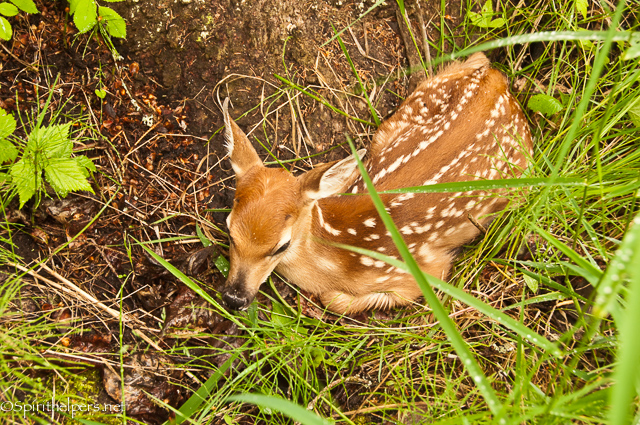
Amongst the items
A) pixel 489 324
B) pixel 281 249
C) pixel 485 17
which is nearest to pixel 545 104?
pixel 485 17

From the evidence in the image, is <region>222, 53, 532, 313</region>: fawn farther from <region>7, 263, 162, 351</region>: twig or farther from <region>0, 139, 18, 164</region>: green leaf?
<region>0, 139, 18, 164</region>: green leaf

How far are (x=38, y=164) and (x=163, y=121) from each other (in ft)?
2.69

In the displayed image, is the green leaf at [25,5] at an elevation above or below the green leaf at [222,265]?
above

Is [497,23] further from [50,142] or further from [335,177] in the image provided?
[50,142]

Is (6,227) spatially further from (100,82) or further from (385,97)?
(385,97)

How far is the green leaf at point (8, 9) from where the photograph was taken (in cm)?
205

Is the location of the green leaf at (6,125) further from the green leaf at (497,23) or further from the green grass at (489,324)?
the green leaf at (497,23)

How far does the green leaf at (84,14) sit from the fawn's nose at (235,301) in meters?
1.59

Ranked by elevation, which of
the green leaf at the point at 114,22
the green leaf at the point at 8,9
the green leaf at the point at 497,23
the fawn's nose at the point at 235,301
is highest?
the green leaf at the point at 8,9

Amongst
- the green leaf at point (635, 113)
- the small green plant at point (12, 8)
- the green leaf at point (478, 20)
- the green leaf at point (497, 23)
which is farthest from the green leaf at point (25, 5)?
the green leaf at point (635, 113)

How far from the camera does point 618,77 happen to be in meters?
2.67

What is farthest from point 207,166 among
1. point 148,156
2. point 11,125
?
point 11,125

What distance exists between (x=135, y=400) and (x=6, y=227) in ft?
3.74

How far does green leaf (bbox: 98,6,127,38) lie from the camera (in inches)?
88.3
